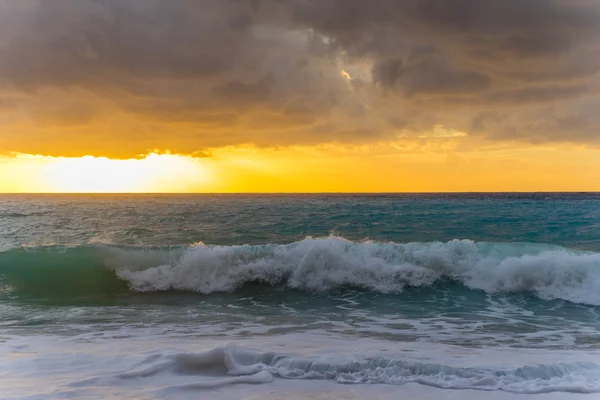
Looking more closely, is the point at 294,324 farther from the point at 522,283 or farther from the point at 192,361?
the point at 522,283

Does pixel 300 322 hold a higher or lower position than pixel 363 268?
lower

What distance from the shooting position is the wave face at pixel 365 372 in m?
5.88

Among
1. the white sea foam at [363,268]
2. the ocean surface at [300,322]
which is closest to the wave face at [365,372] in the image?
the ocean surface at [300,322]

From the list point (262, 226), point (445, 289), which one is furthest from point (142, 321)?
point (262, 226)

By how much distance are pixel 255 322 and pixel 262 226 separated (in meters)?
18.8

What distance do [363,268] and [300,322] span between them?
16.6ft

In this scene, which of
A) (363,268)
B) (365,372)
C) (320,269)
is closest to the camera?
(365,372)

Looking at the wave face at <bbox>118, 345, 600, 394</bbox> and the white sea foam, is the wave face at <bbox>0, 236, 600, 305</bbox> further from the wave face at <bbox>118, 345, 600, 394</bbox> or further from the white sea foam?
the wave face at <bbox>118, 345, 600, 394</bbox>

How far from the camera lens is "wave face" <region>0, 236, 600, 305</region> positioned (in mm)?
13617

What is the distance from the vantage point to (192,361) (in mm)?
6543

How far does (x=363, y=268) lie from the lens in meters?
14.5

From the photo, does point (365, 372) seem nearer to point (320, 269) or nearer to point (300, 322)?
point (300, 322)

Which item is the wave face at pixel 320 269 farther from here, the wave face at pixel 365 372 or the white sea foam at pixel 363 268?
the wave face at pixel 365 372

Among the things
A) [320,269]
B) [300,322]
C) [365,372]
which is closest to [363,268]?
[320,269]
